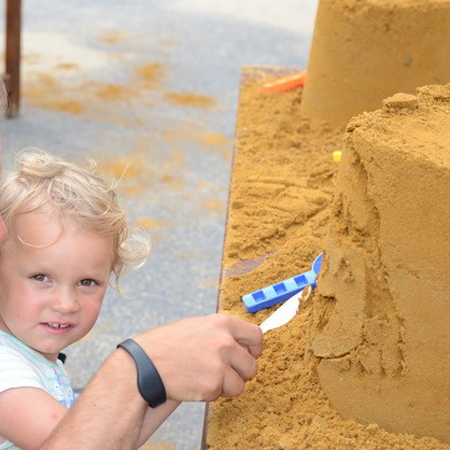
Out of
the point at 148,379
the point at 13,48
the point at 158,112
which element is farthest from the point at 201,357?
the point at 158,112

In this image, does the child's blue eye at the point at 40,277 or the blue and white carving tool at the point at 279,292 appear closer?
the child's blue eye at the point at 40,277

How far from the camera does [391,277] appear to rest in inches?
47.9

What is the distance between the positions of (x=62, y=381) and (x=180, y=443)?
1.26m

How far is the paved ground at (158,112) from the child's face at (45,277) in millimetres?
1360

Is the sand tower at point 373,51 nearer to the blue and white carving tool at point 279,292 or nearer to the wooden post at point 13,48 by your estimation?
the blue and white carving tool at point 279,292

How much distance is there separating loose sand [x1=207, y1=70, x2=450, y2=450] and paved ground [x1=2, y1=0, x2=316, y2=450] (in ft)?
3.20

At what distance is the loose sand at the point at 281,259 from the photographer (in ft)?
4.31

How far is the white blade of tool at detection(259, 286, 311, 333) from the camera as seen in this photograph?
1.60 meters

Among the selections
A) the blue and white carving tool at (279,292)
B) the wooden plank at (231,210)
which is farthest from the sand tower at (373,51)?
the blue and white carving tool at (279,292)

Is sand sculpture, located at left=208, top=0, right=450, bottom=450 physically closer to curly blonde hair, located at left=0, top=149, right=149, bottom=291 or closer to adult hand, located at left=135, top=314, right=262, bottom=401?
adult hand, located at left=135, top=314, right=262, bottom=401

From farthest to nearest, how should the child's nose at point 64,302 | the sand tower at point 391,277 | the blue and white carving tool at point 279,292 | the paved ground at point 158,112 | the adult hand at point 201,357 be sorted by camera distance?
the paved ground at point 158,112, the blue and white carving tool at point 279,292, the child's nose at point 64,302, the adult hand at point 201,357, the sand tower at point 391,277

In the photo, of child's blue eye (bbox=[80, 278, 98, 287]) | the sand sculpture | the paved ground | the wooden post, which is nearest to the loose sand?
the sand sculpture

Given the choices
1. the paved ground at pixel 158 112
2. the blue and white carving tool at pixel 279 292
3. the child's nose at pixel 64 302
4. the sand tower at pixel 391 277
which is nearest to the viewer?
the sand tower at pixel 391 277

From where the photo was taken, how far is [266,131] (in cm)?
254
